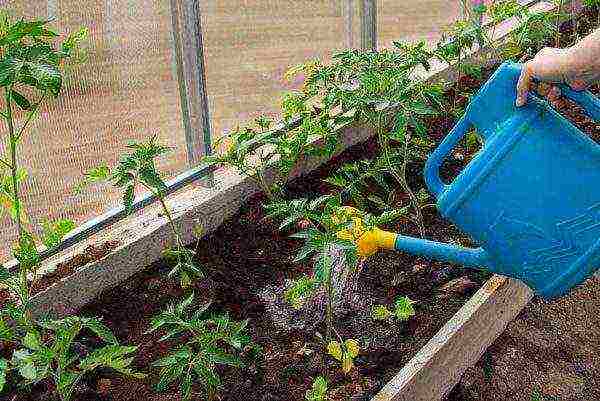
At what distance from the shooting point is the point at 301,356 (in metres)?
1.93

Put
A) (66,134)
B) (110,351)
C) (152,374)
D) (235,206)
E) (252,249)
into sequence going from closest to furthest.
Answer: (110,351), (152,374), (66,134), (252,249), (235,206)

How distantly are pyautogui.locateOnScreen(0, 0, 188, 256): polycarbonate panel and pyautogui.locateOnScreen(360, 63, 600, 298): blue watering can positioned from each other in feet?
3.32

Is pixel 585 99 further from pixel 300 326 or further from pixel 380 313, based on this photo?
pixel 300 326

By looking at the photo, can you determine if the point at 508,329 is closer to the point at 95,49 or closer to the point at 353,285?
the point at 353,285

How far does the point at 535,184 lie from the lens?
4.99ft

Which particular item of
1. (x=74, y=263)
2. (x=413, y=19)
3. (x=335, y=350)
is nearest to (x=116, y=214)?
(x=74, y=263)

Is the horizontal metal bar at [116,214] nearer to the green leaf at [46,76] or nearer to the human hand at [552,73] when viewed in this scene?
the green leaf at [46,76]

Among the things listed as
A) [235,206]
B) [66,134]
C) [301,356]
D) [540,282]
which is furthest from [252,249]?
[540,282]

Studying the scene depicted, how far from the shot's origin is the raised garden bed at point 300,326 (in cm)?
182

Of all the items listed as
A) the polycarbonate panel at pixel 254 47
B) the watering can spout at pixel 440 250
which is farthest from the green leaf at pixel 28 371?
the polycarbonate panel at pixel 254 47

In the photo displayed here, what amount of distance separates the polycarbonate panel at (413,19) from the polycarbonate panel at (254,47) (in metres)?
0.36

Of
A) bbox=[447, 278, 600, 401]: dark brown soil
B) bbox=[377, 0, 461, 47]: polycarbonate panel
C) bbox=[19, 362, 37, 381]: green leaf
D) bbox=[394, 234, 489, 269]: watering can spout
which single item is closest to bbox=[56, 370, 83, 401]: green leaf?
bbox=[19, 362, 37, 381]: green leaf

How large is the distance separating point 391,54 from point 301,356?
900 mm

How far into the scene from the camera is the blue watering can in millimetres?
1506
